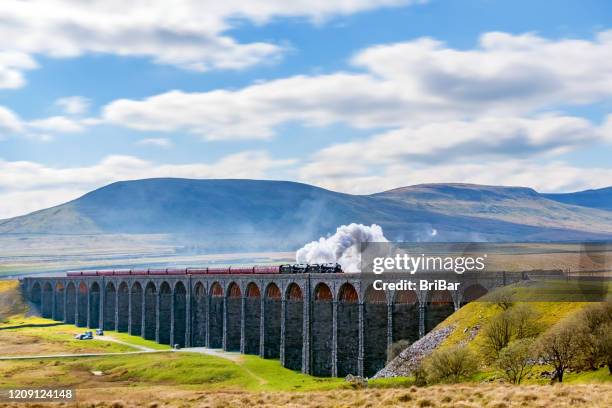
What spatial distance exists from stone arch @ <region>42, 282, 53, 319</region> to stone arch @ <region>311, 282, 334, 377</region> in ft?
327

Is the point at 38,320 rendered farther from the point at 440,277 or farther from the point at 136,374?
the point at 440,277

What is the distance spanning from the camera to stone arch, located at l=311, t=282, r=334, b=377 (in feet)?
279

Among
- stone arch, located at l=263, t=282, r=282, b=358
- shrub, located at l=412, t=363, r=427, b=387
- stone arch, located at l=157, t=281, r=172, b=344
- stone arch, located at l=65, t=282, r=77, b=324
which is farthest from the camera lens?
stone arch, located at l=65, t=282, r=77, b=324

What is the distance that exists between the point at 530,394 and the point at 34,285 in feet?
525

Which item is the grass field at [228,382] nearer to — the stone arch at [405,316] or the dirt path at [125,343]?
the dirt path at [125,343]

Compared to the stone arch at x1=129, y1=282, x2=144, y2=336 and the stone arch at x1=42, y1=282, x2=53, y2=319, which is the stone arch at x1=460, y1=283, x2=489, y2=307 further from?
the stone arch at x1=42, y1=282, x2=53, y2=319

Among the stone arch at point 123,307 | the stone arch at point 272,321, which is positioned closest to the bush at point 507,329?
the stone arch at point 272,321

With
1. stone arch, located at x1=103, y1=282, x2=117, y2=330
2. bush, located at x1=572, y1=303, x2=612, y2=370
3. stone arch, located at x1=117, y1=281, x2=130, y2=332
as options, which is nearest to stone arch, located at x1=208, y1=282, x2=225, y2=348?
stone arch, located at x1=117, y1=281, x2=130, y2=332

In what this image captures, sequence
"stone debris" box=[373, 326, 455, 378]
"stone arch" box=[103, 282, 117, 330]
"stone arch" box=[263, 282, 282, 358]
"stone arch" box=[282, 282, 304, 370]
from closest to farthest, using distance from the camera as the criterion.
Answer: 1. "stone debris" box=[373, 326, 455, 378]
2. "stone arch" box=[282, 282, 304, 370]
3. "stone arch" box=[263, 282, 282, 358]
4. "stone arch" box=[103, 282, 117, 330]

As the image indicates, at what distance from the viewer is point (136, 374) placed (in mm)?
87500

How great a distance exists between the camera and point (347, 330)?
8219 cm

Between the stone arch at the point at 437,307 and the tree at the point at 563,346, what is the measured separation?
893 inches

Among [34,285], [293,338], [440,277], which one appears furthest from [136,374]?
[34,285]

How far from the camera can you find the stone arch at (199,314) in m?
115
